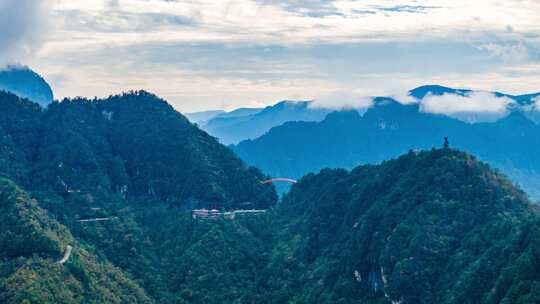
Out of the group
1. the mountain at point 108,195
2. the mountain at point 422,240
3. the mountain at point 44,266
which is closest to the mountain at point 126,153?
the mountain at point 108,195

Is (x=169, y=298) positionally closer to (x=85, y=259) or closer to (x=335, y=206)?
(x=85, y=259)

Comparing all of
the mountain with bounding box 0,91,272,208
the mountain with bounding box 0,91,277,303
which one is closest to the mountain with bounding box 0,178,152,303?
the mountain with bounding box 0,91,277,303

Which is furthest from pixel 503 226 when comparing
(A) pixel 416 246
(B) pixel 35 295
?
(B) pixel 35 295

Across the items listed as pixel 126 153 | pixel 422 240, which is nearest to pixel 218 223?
pixel 126 153

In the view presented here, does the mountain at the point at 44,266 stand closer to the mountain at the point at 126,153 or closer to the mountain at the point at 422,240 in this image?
the mountain at the point at 422,240

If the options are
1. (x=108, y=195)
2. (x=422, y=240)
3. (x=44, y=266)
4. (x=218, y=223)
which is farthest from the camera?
(x=108, y=195)

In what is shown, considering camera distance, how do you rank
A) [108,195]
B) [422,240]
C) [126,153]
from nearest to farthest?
1. [422,240]
2. [108,195]
3. [126,153]

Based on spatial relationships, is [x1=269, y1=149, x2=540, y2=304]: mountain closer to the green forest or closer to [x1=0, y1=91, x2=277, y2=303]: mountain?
the green forest

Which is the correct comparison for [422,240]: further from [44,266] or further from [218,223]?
[218,223]

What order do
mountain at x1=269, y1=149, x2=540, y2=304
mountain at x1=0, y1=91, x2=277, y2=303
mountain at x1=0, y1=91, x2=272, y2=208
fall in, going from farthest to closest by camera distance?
mountain at x1=0, y1=91, x2=272, y2=208, mountain at x1=0, y1=91, x2=277, y2=303, mountain at x1=269, y1=149, x2=540, y2=304
